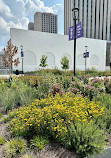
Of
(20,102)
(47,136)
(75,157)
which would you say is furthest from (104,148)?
(20,102)

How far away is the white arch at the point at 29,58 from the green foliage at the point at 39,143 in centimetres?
1926

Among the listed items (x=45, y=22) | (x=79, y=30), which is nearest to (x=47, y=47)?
(x=79, y=30)

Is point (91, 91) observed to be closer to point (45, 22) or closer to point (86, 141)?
point (86, 141)

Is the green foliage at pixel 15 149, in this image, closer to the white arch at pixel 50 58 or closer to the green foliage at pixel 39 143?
the green foliage at pixel 39 143

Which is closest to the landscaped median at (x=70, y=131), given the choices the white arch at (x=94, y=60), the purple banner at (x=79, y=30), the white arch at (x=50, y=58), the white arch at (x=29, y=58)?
the purple banner at (x=79, y=30)

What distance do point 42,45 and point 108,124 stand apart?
2068cm

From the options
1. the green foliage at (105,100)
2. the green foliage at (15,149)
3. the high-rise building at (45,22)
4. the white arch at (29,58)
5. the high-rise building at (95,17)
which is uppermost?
the high-rise building at (45,22)

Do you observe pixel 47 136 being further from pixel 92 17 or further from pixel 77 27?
pixel 92 17

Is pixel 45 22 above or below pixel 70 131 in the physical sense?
above

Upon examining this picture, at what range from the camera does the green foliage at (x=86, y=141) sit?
1997 mm

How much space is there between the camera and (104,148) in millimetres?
2104

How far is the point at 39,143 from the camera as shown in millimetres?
2201

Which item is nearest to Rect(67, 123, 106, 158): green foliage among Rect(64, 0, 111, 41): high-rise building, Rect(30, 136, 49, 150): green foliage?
Rect(30, 136, 49, 150): green foliage

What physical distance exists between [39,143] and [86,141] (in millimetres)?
793
